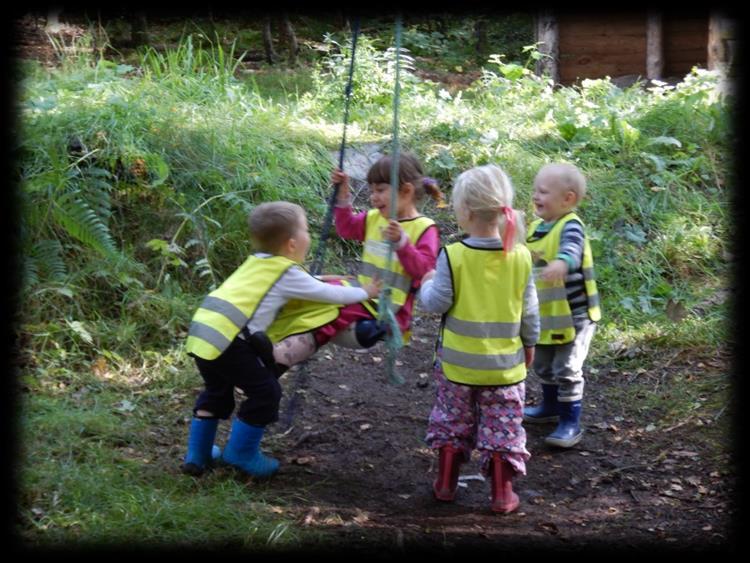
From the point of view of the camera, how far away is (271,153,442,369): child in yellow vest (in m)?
4.10

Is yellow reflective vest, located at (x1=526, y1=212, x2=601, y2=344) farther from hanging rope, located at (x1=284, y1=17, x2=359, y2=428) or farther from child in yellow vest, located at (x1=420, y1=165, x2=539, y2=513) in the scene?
hanging rope, located at (x1=284, y1=17, x2=359, y2=428)

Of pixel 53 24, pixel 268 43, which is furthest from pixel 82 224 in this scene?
pixel 268 43

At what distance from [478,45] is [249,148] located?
8.67 meters

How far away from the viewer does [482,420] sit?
3967mm

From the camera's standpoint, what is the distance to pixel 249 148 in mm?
6859

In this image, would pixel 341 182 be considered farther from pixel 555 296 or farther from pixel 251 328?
pixel 555 296

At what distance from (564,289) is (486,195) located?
1.02 m

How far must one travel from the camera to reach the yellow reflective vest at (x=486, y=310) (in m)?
3.83

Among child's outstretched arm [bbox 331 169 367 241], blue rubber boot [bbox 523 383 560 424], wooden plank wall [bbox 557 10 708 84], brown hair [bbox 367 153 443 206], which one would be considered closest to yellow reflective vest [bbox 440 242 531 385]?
brown hair [bbox 367 153 443 206]

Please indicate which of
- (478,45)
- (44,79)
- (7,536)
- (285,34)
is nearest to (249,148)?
(44,79)

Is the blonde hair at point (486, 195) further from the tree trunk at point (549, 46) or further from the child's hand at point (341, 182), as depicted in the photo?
the tree trunk at point (549, 46)

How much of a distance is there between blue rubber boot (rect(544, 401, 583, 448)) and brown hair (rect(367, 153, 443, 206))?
1.34 metres

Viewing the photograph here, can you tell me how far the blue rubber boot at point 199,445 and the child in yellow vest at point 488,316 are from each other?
1.04m

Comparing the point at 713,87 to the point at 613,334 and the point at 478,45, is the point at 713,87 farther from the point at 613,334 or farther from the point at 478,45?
the point at 478,45
